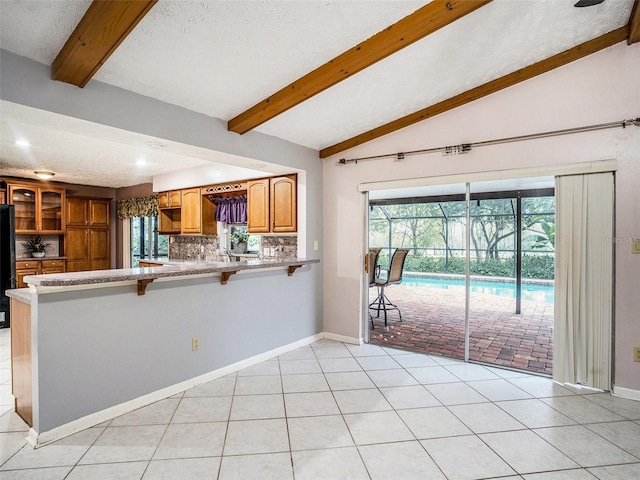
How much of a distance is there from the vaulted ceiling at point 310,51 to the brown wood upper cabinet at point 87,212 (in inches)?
140

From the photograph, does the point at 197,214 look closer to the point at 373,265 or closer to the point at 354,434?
the point at 373,265

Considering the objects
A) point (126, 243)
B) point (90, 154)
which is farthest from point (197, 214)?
point (126, 243)

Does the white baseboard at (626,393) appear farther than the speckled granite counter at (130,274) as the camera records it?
Yes

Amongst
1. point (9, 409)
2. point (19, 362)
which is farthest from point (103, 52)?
point (9, 409)

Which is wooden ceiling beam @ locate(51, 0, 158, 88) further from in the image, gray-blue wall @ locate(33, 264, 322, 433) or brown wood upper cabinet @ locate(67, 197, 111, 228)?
brown wood upper cabinet @ locate(67, 197, 111, 228)

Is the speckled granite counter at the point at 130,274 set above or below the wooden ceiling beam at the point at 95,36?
below

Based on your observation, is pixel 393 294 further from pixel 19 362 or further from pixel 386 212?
pixel 19 362

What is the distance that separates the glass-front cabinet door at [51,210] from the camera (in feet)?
19.7

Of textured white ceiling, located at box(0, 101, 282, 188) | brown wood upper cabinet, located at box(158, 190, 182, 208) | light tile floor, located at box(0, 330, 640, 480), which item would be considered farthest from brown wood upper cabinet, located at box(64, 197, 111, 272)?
light tile floor, located at box(0, 330, 640, 480)

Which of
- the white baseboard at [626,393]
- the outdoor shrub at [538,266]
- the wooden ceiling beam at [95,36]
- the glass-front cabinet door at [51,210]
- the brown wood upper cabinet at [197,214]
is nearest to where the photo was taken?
the wooden ceiling beam at [95,36]

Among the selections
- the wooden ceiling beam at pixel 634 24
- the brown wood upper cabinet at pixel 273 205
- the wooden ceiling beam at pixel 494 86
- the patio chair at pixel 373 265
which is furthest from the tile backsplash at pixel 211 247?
the wooden ceiling beam at pixel 634 24

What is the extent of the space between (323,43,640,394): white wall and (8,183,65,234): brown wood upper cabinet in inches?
214

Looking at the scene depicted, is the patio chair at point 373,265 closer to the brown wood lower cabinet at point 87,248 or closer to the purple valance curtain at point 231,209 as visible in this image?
the purple valance curtain at point 231,209

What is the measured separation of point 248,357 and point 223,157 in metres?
1.99
